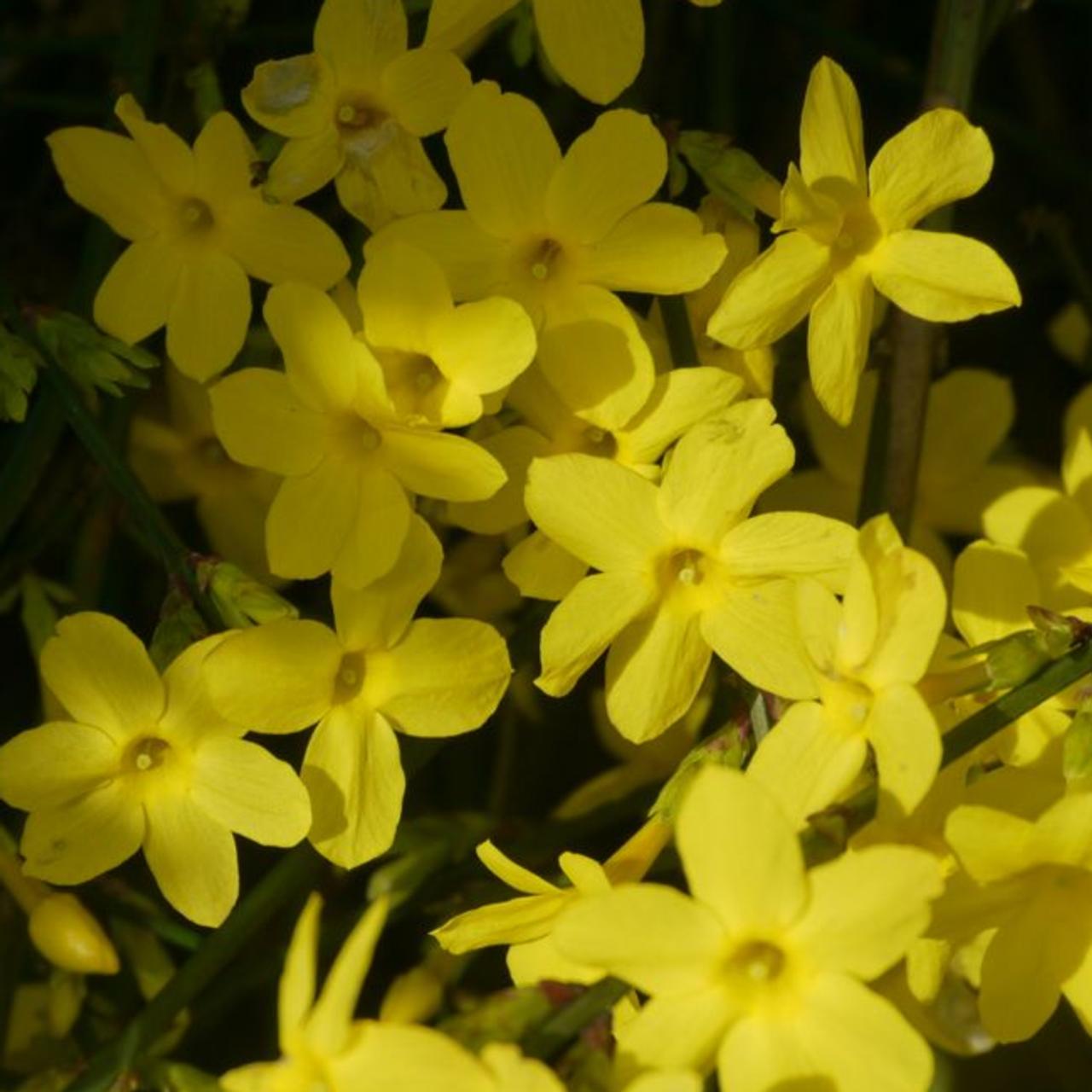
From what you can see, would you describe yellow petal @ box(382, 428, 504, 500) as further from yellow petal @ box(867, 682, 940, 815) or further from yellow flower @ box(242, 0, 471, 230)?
yellow petal @ box(867, 682, 940, 815)

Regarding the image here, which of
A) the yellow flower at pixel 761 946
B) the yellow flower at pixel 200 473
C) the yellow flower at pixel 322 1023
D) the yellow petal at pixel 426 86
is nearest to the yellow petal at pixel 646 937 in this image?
the yellow flower at pixel 761 946

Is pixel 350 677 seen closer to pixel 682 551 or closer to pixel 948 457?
pixel 682 551

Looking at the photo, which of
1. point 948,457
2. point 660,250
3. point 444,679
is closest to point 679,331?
point 660,250

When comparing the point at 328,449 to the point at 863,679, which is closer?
the point at 863,679

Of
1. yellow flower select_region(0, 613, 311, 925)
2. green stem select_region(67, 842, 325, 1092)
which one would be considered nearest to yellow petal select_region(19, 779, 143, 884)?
yellow flower select_region(0, 613, 311, 925)

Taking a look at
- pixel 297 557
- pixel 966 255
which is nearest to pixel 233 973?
pixel 297 557

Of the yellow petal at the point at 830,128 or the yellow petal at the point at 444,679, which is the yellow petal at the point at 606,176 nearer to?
the yellow petal at the point at 830,128
